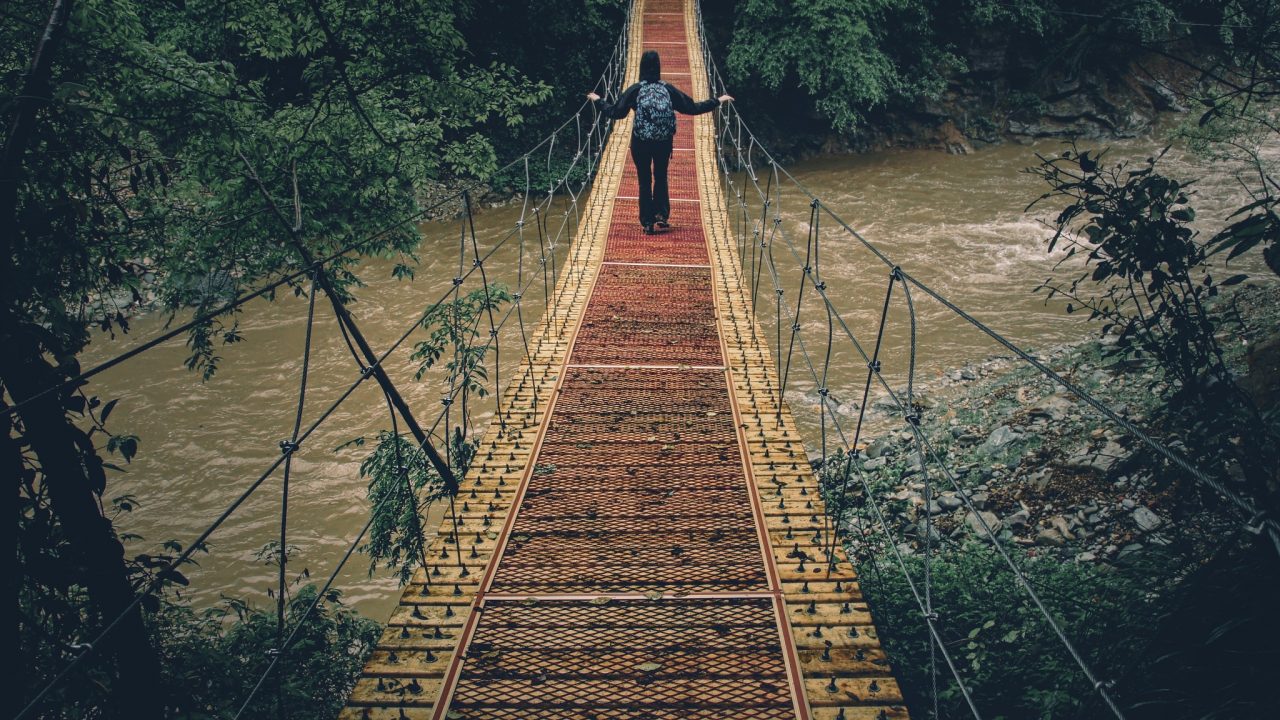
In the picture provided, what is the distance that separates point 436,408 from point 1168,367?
5830 millimetres

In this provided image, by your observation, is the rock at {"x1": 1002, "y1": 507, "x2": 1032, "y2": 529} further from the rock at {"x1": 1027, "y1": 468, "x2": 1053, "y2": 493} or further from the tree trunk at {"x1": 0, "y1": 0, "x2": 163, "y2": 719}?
the tree trunk at {"x1": 0, "y1": 0, "x2": 163, "y2": 719}

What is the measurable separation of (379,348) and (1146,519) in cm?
718

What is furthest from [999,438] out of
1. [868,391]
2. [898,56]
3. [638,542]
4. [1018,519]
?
[898,56]

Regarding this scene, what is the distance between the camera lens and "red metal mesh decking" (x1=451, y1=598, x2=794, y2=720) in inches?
78.0

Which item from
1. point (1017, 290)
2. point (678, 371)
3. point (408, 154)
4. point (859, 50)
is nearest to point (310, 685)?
point (678, 371)

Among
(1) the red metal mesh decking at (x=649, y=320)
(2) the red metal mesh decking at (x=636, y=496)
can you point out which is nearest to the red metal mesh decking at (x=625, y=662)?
(2) the red metal mesh decking at (x=636, y=496)

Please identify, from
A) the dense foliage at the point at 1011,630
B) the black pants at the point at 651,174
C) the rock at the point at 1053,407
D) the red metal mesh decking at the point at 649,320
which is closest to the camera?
the dense foliage at the point at 1011,630

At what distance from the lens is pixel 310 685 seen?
3.70m

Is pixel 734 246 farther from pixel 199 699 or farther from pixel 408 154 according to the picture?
pixel 199 699

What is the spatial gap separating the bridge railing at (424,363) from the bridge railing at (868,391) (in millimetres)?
1345

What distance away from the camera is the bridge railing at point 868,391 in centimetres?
167

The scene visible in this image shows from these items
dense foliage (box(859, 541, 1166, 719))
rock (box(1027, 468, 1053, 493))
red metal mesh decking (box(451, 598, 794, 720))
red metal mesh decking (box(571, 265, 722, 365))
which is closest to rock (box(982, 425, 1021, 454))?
rock (box(1027, 468, 1053, 493))

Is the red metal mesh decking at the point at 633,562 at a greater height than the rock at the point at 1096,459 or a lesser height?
greater

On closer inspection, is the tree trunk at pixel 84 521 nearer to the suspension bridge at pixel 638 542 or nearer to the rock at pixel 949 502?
the suspension bridge at pixel 638 542
